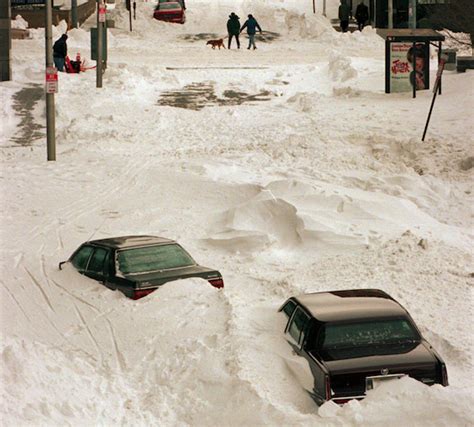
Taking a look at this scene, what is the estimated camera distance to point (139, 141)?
25.3 meters

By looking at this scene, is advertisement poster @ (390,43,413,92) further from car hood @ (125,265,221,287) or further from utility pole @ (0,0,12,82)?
car hood @ (125,265,221,287)

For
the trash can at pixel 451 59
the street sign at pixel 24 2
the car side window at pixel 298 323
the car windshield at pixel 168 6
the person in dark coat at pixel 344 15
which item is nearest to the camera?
the car side window at pixel 298 323

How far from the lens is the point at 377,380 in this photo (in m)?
9.98

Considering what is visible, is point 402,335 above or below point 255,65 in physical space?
below

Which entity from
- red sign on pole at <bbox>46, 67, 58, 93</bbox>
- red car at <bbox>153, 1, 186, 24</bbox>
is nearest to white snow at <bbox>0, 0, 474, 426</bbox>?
red sign on pole at <bbox>46, 67, 58, 93</bbox>

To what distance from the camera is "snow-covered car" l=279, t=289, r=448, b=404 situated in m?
9.96

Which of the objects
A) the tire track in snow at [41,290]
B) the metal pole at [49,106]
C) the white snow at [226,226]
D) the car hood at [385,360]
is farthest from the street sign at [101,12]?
the car hood at [385,360]

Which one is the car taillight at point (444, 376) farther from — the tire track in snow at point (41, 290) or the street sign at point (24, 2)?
the street sign at point (24, 2)

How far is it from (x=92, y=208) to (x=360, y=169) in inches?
233

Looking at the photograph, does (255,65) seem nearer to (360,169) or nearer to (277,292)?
(360,169)

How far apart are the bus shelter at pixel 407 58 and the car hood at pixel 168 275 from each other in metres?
17.3

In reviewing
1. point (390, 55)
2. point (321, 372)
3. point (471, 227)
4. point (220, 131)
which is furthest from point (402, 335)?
point (390, 55)

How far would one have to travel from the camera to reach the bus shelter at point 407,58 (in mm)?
29484

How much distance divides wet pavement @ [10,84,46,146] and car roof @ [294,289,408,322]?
15443mm
